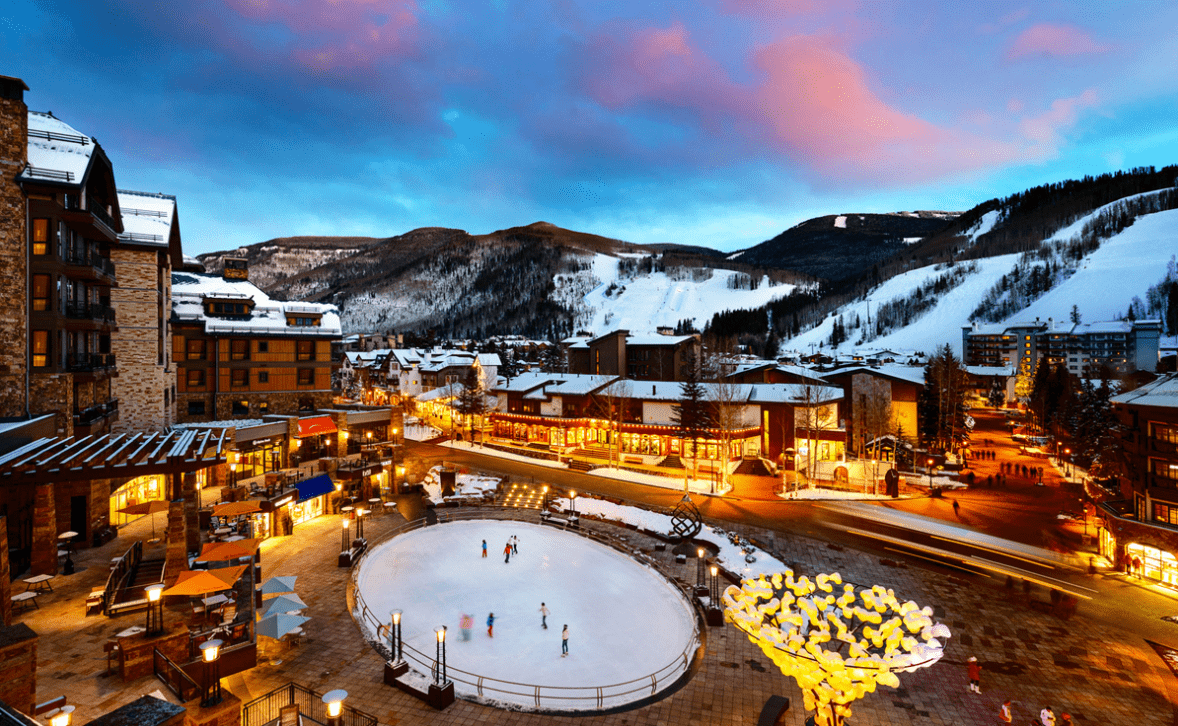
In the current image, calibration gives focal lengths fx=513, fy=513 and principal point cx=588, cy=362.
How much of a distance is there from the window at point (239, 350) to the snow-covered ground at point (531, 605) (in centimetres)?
2238

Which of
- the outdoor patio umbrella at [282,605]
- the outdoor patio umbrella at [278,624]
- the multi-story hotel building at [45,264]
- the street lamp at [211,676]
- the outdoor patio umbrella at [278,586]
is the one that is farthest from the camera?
the multi-story hotel building at [45,264]

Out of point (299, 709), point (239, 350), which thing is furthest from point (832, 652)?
point (239, 350)

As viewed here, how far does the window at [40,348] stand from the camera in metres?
21.9

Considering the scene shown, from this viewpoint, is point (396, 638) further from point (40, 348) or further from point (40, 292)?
point (40, 292)

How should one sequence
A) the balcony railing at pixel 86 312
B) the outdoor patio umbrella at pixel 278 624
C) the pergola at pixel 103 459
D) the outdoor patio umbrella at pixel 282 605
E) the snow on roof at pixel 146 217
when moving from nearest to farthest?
the pergola at pixel 103 459, the outdoor patio umbrella at pixel 278 624, the outdoor patio umbrella at pixel 282 605, the balcony railing at pixel 86 312, the snow on roof at pixel 146 217

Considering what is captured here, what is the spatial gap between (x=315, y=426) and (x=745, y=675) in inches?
1414

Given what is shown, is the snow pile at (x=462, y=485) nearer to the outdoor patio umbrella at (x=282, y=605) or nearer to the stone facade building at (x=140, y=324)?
the stone facade building at (x=140, y=324)

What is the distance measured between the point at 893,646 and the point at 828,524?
22.7 meters

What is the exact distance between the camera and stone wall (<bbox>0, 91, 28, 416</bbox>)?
20.8m

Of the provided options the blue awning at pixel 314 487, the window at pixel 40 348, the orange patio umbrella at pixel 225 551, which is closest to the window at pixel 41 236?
the window at pixel 40 348

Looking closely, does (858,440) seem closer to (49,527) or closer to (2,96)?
(49,527)

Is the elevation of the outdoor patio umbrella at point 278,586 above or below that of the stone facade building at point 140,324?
below

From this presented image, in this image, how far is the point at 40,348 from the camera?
22.0 meters

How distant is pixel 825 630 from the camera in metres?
10.9
